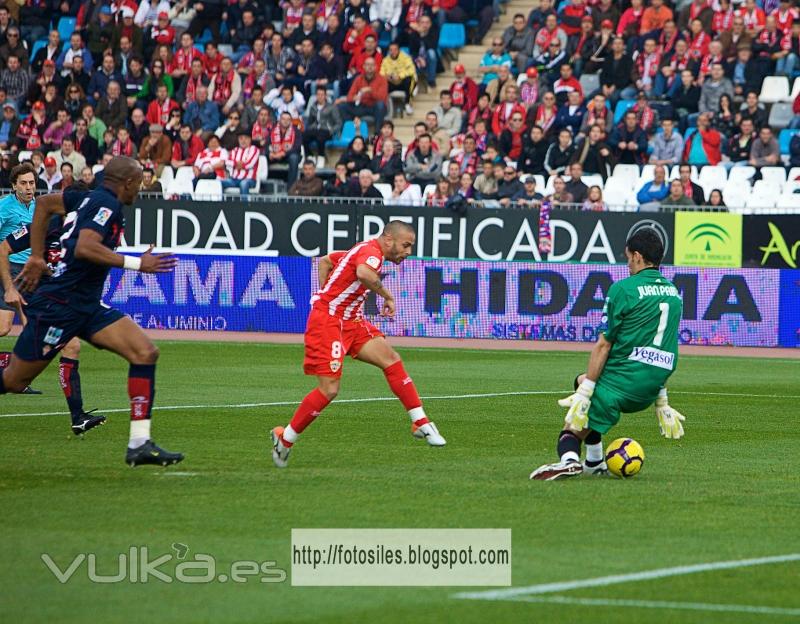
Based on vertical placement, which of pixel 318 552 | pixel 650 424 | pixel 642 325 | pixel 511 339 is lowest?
pixel 511 339

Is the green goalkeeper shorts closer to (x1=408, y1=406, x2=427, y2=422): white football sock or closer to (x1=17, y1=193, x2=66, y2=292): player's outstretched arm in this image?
(x1=408, y1=406, x2=427, y2=422): white football sock

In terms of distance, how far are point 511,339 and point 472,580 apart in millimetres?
19274

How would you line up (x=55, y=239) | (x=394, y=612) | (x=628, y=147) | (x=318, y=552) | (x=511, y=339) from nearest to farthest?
(x=394, y=612), (x=318, y=552), (x=55, y=239), (x=511, y=339), (x=628, y=147)

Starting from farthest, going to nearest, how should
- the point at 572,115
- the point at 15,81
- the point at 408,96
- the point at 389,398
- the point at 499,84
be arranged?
the point at 15,81, the point at 408,96, the point at 499,84, the point at 572,115, the point at 389,398

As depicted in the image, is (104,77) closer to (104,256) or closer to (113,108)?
(113,108)

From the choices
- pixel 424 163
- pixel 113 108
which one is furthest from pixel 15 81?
pixel 424 163

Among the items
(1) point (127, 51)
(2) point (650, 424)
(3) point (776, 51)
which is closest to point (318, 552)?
(2) point (650, 424)

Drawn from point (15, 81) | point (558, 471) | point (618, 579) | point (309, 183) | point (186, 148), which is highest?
point (15, 81)

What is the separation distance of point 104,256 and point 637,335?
3605mm

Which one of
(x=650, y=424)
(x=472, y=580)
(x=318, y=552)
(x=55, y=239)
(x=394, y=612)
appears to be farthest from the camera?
(x=650, y=424)

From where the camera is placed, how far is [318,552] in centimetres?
744

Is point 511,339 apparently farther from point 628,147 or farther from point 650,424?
point 650,424

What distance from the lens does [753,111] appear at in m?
27.5

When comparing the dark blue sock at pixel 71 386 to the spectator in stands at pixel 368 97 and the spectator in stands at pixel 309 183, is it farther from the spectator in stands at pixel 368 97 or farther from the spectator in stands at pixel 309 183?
the spectator in stands at pixel 368 97
